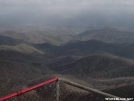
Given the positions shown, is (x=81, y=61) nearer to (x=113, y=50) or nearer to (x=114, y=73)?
(x=114, y=73)

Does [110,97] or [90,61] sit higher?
[90,61]

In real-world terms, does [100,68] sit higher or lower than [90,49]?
lower

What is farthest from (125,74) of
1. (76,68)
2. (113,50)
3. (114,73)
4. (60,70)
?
(113,50)

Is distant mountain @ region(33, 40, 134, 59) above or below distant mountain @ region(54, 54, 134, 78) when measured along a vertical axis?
above

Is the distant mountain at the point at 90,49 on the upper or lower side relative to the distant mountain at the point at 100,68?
upper

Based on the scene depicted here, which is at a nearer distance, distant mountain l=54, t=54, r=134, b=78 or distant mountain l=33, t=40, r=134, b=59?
distant mountain l=54, t=54, r=134, b=78

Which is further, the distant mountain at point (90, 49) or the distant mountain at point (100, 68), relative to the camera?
the distant mountain at point (90, 49)

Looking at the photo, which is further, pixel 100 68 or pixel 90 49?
pixel 90 49

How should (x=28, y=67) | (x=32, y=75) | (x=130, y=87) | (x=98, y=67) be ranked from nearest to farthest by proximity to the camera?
→ 1. (x=130, y=87)
2. (x=32, y=75)
3. (x=28, y=67)
4. (x=98, y=67)
